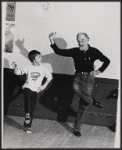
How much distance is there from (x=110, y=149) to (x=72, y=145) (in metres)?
0.63

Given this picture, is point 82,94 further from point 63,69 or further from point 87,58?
point 63,69

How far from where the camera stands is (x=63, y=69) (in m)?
7.27

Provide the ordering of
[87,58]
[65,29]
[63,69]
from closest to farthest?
1. [87,58]
2. [65,29]
3. [63,69]

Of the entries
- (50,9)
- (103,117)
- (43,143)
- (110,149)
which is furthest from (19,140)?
(50,9)

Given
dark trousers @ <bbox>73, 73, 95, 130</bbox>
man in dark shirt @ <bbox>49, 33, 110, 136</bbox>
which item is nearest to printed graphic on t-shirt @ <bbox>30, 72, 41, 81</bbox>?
man in dark shirt @ <bbox>49, 33, 110, 136</bbox>

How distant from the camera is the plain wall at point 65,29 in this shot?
6.95 m

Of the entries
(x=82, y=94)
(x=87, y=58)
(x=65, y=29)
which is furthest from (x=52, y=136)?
(x=65, y=29)

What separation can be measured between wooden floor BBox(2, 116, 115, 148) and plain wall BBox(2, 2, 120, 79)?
3.66 feet

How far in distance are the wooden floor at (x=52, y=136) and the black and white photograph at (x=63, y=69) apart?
0.02 metres

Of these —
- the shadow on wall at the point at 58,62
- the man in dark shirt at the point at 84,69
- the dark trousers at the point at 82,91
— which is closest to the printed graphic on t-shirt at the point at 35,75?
the man in dark shirt at the point at 84,69

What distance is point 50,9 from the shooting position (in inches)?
281

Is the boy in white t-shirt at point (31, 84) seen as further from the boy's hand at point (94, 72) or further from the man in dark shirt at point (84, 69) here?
the boy's hand at point (94, 72)

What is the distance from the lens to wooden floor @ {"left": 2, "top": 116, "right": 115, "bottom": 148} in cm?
580

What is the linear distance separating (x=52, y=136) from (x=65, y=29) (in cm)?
222
